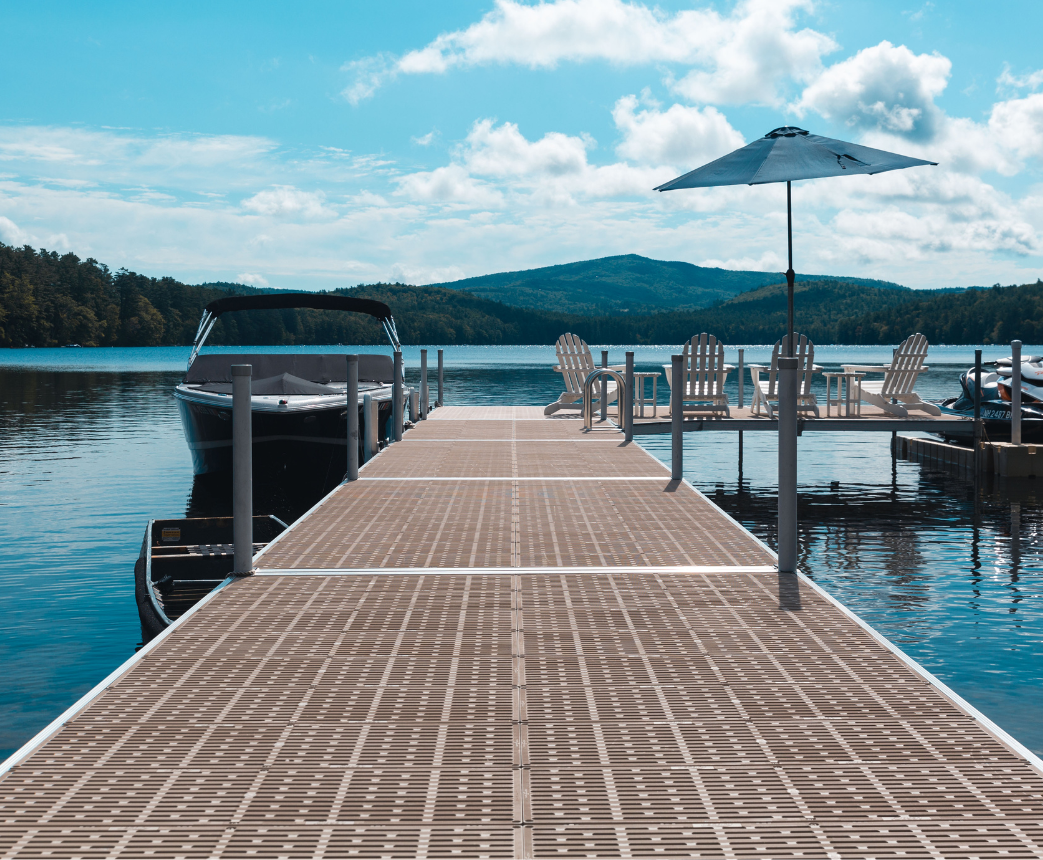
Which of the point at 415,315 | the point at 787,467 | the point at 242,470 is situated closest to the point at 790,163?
the point at 787,467

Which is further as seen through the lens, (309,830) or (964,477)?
(964,477)

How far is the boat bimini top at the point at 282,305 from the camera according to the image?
591 inches

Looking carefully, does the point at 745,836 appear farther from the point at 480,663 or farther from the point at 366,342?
the point at 366,342

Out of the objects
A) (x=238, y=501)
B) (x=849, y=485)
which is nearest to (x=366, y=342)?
(x=849, y=485)

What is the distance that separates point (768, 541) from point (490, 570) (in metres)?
6.34

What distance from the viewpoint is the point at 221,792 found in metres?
2.57

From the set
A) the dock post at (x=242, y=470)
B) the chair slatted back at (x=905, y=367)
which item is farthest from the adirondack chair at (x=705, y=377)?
the dock post at (x=242, y=470)

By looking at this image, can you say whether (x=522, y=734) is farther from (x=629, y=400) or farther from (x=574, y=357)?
(x=574, y=357)

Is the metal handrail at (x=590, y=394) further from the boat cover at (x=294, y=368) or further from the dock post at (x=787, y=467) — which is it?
the dock post at (x=787, y=467)

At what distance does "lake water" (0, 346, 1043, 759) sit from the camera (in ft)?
20.7

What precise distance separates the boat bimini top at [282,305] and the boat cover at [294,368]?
0.29 meters

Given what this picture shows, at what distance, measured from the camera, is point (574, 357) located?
16031 millimetres

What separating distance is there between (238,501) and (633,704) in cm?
271

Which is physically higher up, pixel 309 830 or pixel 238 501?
pixel 238 501
